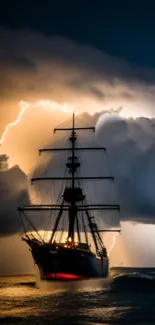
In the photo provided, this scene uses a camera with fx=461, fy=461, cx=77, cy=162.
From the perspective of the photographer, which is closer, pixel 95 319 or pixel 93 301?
pixel 95 319

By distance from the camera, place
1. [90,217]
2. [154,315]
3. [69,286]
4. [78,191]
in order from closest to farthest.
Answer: [154,315], [69,286], [78,191], [90,217]

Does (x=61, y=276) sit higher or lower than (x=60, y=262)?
lower

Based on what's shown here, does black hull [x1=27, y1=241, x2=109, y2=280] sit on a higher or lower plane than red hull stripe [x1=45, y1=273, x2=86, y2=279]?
higher

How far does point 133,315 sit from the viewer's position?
170 feet

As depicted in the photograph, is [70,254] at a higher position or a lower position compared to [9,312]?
higher

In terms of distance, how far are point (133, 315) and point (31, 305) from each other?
17.9 meters

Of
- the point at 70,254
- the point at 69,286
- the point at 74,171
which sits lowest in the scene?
the point at 69,286

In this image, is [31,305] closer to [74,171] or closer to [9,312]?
[9,312]

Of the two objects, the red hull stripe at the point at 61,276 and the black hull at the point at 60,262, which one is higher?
the black hull at the point at 60,262

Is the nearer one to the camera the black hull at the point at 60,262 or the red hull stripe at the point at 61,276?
the red hull stripe at the point at 61,276

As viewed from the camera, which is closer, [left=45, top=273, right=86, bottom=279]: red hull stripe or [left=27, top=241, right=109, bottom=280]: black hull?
[left=45, top=273, right=86, bottom=279]: red hull stripe

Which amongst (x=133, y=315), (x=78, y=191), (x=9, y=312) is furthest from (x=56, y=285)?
(x=133, y=315)

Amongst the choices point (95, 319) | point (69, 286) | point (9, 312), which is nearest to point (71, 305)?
point (9, 312)

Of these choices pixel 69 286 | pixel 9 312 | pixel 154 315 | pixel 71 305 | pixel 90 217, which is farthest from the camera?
pixel 90 217
